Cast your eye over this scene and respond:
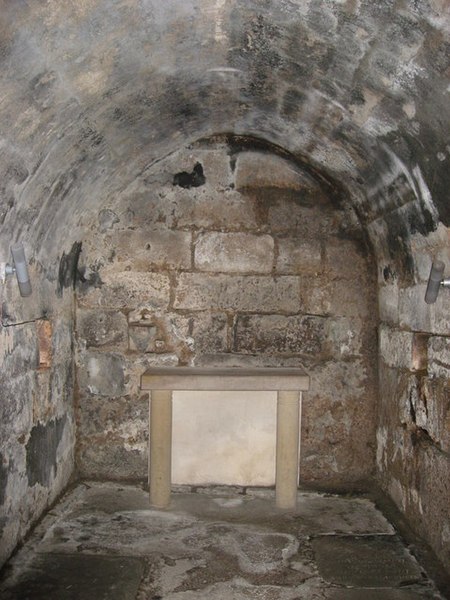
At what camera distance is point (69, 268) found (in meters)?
4.03

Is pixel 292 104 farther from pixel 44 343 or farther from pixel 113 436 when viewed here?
pixel 113 436

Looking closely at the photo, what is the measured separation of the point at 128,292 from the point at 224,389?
1.05 m

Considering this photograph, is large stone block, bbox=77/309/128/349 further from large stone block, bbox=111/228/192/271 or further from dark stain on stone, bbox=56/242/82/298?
large stone block, bbox=111/228/192/271

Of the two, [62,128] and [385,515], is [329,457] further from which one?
[62,128]

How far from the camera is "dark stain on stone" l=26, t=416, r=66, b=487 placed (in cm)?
330

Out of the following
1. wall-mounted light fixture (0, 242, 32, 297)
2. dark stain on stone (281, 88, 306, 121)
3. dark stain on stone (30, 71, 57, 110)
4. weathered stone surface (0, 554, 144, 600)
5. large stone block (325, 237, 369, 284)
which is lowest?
weathered stone surface (0, 554, 144, 600)

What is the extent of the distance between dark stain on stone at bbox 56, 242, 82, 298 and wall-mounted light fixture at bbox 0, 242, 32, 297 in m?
1.01

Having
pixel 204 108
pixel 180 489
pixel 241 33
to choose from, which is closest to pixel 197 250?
pixel 204 108

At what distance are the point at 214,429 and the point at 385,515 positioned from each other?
3.71ft

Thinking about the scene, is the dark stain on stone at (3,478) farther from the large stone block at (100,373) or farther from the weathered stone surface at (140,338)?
the weathered stone surface at (140,338)

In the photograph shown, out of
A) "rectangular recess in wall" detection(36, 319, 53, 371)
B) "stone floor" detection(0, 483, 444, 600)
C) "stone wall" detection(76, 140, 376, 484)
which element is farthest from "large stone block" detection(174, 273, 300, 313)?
"stone floor" detection(0, 483, 444, 600)

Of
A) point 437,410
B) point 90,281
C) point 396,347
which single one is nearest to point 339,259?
point 396,347

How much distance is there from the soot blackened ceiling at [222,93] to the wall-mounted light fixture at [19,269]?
159 mm

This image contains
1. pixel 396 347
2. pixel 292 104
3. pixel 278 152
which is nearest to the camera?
pixel 292 104
